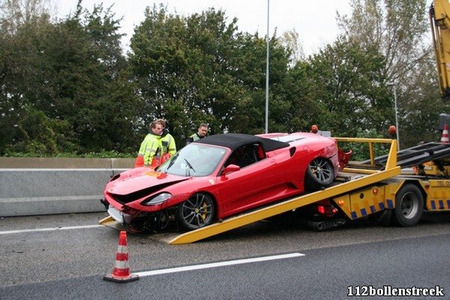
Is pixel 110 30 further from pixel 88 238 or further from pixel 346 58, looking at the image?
pixel 88 238

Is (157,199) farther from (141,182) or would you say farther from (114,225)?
(114,225)

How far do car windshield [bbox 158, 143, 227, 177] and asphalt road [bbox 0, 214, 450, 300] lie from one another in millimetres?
1063

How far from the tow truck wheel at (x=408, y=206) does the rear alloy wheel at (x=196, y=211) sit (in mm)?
3657

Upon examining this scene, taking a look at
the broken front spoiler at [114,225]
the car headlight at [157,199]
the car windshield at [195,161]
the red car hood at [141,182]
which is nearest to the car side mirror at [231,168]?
the car windshield at [195,161]

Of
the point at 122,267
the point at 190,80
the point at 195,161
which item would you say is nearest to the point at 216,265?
the point at 122,267

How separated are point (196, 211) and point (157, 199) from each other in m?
0.64

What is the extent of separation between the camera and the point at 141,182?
8758 millimetres

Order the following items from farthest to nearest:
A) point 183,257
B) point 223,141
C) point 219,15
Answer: point 219,15 < point 223,141 < point 183,257

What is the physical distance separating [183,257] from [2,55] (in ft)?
85.6

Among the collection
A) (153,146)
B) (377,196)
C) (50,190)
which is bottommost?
(377,196)

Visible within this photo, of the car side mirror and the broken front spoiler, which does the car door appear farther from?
the broken front spoiler

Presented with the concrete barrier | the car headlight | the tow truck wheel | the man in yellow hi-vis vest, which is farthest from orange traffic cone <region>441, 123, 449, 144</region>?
the concrete barrier

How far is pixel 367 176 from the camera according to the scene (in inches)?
399

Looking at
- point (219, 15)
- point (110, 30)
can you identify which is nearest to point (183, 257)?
point (110, 30)
